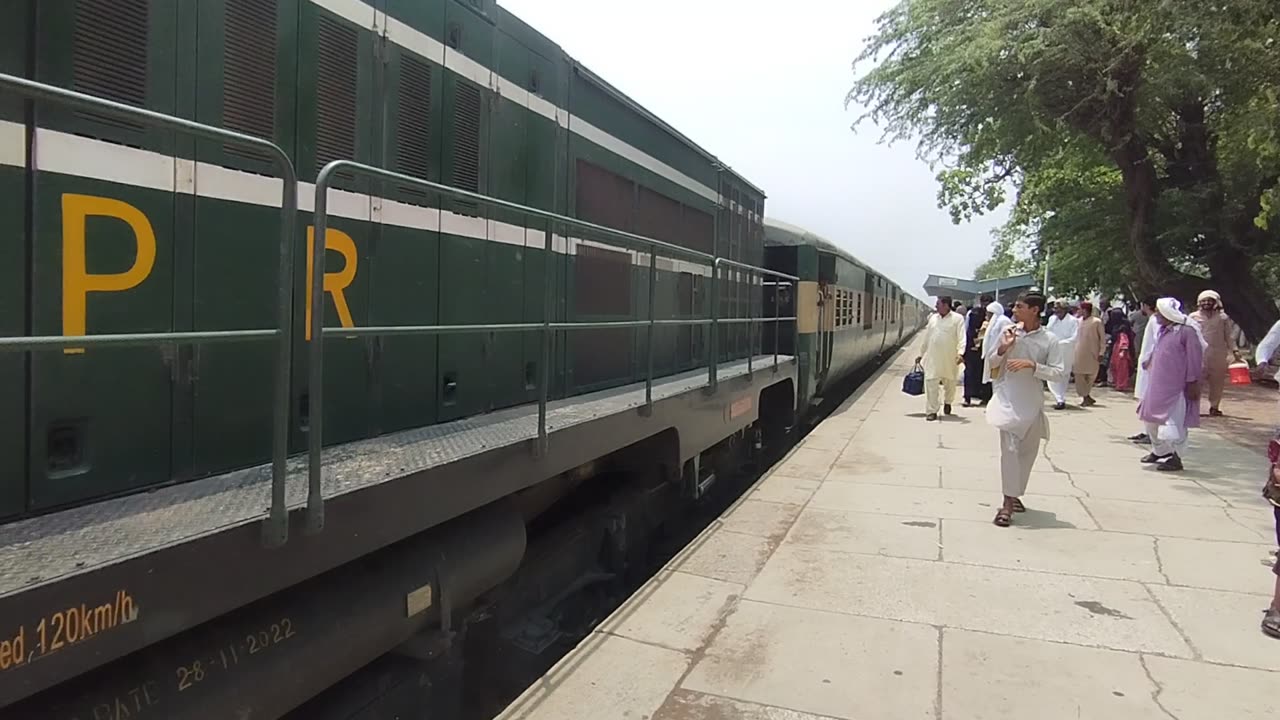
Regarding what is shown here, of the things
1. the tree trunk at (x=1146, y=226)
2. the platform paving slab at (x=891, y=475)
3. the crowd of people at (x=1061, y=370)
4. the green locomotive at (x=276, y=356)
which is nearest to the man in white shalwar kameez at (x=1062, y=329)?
the crowd of people at (x=1061, y=370)

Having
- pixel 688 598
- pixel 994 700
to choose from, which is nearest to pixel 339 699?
pixel 688 598

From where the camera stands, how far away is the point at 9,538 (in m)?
1.82

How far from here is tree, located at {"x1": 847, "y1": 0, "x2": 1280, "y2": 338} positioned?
41.7 feet

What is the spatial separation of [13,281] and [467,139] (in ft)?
7.41

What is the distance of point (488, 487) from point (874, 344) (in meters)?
17.3

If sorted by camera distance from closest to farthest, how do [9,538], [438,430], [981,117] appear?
[9,538], [438,430], [981,117]

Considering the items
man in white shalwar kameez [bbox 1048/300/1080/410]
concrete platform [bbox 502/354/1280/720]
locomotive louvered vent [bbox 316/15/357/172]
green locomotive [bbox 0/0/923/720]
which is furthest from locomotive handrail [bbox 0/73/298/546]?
man in white shalwar kameez [bbox 1048/300/1080/410]

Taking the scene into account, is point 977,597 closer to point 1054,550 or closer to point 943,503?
point 1054,550

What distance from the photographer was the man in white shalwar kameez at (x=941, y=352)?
410 inches

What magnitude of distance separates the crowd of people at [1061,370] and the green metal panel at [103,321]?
15.7 ft

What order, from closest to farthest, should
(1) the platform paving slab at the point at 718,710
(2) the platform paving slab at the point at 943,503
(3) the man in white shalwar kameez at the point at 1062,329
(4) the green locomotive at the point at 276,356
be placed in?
(4) the green locomotive at the point at 276,356, (1) the platform paving slab at the point at 718,710, (2) the platform paving slab at the point at 943,503, (3) the man in white shalwar kameez at the point at 1062,329

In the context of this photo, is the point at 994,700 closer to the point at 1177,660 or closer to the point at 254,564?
the point at 1177,660

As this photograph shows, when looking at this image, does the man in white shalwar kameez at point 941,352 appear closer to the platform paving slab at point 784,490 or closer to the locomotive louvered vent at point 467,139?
the platform paving slab at point 784,490

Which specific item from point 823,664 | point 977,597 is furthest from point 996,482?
point 823,664
